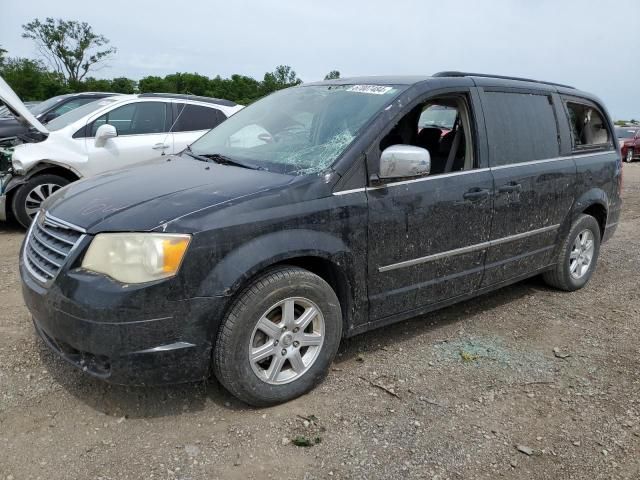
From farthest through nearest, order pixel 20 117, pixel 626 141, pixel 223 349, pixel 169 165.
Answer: pixel 626 141 < pixel 20 117 < pixel 169 165 < pixel 223 349

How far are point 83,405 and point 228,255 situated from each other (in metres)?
1.19

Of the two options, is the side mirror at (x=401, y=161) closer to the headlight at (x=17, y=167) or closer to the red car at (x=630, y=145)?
the headlight at (x=17, y=167)

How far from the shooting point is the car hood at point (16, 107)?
20.7ft

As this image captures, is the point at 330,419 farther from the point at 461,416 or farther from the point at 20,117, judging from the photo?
the point at 20,117

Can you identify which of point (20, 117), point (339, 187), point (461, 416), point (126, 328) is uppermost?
point (20, 117)

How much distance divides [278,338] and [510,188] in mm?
2090

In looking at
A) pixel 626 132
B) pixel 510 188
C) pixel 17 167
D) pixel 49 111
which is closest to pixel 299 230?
pixel 510 188

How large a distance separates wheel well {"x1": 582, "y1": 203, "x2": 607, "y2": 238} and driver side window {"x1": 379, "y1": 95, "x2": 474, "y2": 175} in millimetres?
1667

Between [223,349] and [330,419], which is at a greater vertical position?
[223,349]

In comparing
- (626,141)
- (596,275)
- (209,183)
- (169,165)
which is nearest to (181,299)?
(209,183)

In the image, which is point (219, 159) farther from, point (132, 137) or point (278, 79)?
point (278, 79)

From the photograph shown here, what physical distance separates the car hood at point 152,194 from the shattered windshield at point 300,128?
231 mm

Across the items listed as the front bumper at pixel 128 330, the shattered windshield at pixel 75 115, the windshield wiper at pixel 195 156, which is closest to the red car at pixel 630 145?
the shattered windshield at pixel 75 115

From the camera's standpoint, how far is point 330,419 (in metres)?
2.94
